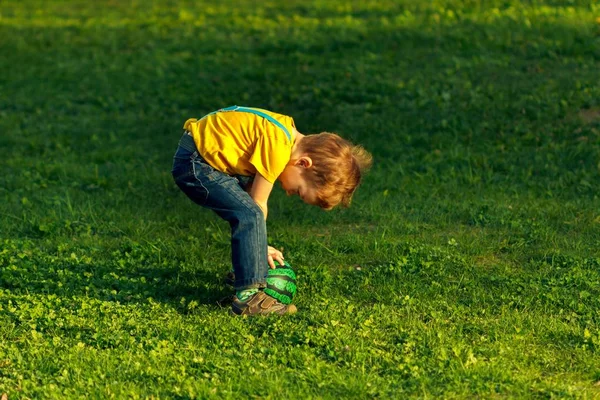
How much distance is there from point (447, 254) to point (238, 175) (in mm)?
1655

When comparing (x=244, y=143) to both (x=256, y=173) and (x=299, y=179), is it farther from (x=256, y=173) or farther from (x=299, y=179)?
(x=299, y=179)

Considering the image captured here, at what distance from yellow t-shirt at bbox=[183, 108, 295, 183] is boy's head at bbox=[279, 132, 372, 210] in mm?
91

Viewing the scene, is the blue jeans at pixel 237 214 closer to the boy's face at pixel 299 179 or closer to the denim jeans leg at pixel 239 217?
the denim jeans leg at pixel 239 217

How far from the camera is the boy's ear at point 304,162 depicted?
229 inches

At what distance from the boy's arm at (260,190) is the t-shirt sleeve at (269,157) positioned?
4cm

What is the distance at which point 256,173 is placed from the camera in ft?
19.3

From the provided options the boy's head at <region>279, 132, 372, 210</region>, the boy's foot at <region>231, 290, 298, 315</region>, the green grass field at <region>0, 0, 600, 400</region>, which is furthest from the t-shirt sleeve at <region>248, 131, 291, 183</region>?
the green grass field at <region>0, 0, 600, 400</region>

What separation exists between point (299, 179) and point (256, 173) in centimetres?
26

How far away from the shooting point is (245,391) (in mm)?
4914

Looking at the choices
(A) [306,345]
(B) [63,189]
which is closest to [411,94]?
(B) [63,189]

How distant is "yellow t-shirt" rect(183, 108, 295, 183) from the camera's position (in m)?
5.78

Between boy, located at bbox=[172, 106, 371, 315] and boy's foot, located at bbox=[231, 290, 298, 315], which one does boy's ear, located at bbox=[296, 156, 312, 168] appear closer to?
boy, located at bbox=[172, 106, 371, 315]

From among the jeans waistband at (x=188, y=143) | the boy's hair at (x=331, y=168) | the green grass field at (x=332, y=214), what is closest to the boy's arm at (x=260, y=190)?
the boy's hair at (x=331, y=168)

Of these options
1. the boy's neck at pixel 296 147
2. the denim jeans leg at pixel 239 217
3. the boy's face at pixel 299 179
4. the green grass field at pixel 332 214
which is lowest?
the green grass field at pixel 332 214
